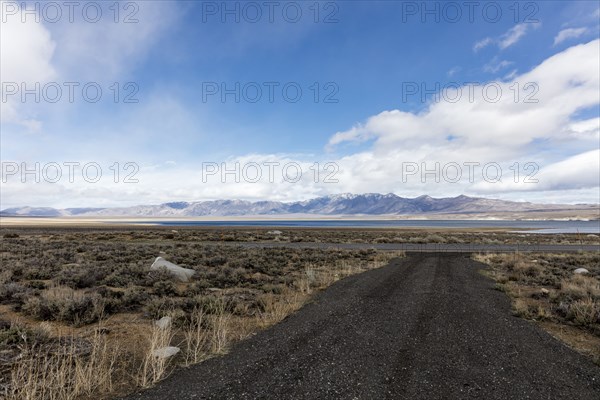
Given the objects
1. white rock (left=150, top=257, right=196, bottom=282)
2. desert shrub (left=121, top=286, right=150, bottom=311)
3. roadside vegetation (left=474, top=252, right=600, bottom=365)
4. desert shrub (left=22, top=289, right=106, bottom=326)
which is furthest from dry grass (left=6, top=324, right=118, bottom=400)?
white rock (left=150, top=257, right=196, bottom=282)

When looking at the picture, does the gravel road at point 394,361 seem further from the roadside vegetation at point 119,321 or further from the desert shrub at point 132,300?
the desert shrub at point 132,300

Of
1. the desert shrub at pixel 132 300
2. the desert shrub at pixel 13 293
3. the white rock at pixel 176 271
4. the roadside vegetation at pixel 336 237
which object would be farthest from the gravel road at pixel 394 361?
the roadside vegetation at pixel 336 237

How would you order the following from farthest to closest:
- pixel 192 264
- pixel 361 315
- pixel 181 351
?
pixel 192 264 → pixel 361 315 → pixel 181 351

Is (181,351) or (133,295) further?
(133,295)

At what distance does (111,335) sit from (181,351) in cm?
251

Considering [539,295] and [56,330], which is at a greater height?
[56,330]

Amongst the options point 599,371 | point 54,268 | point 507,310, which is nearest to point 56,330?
point 54,268

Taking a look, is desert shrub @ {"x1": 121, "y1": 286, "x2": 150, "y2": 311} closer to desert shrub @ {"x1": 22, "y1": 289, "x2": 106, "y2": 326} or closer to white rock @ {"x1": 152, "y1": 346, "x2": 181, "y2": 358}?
desert shrub @ {"x1": 22, "y1": 289, "x2": 106, "y2": 326}

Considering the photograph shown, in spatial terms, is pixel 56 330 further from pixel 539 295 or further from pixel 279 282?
pixel 539 295

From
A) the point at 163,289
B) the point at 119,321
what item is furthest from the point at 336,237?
the point at 119,321

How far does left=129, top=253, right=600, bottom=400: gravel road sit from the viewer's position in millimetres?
5738

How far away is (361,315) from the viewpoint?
417 inches

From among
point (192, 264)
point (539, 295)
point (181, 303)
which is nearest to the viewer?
point (181, 303)

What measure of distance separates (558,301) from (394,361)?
10338mm
